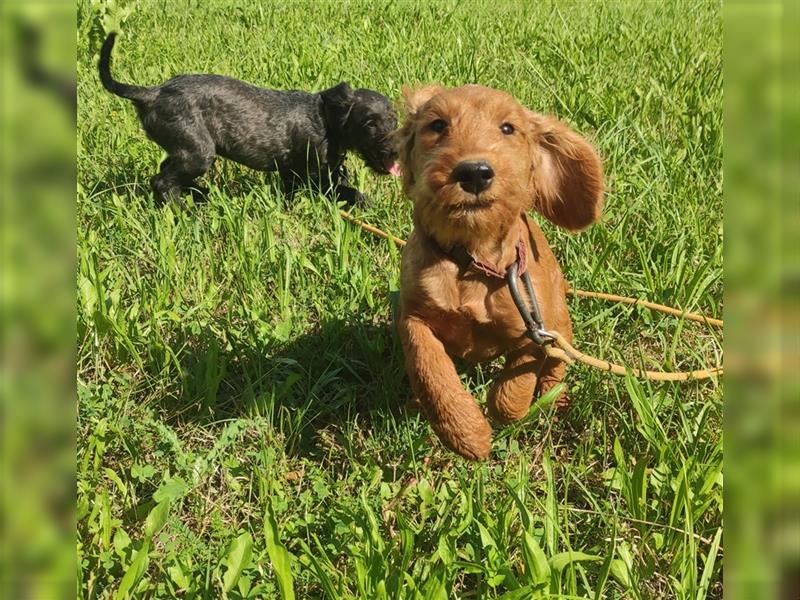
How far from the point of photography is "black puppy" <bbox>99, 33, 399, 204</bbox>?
4.24 metres

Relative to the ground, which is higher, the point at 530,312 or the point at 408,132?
the point at 408,132

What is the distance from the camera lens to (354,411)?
266cm

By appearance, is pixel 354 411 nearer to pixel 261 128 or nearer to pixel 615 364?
pixel 615 364

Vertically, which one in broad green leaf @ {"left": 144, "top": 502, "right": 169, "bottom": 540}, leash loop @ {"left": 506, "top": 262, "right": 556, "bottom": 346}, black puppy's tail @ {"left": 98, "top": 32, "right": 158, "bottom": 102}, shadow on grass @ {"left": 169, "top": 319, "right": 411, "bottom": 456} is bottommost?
shadow on grass @ {"left": 169, "top": 319, "right": 411, "bottom": 456}

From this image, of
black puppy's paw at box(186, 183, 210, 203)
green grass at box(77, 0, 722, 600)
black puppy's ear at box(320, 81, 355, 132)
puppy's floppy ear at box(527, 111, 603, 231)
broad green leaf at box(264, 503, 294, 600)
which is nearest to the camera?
broad green leaf at box(264, 503, 294, 600)

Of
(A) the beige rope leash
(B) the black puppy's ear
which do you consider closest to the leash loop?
(A) the beige rope leash

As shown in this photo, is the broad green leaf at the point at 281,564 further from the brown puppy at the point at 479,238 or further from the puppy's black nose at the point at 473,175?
the puppy's black nose at the point at 473,175

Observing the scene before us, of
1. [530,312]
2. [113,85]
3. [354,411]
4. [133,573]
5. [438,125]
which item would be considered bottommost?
[354,411]

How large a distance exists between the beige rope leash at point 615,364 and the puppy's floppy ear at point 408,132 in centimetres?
78

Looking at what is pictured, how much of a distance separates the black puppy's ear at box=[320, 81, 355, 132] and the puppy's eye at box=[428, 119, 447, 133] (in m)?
2.33

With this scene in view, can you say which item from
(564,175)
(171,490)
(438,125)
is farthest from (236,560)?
(564,175)

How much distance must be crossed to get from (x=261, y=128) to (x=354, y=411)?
2.54 meters

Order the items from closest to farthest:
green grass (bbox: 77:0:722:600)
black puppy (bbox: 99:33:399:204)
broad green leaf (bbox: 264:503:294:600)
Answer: broad green leaf (bbox: 264:503:294:600) → green grass (bbox: 77:0:722:600) → black puppy (bbox: 99:33:399:204)

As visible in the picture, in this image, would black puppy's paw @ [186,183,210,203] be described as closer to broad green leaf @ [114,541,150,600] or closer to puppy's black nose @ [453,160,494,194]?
puppy's black nose @ [453,160,494,194]
